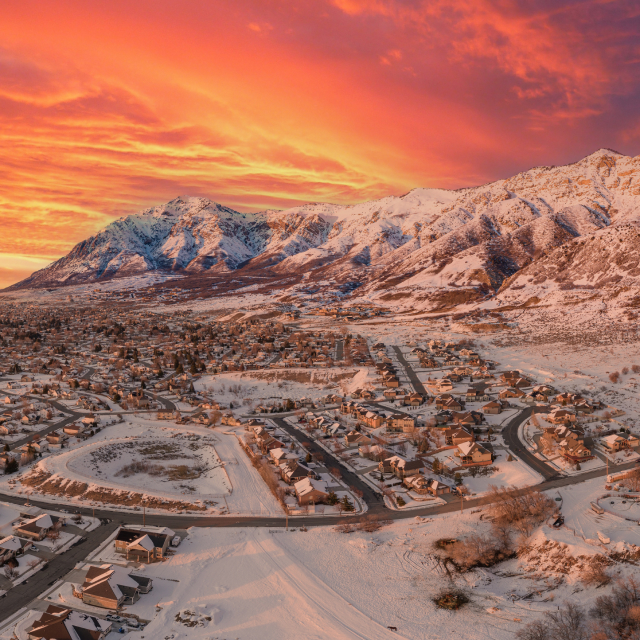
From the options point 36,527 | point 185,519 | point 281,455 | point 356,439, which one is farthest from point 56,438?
point 356,439

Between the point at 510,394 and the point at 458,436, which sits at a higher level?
the point at 510,394

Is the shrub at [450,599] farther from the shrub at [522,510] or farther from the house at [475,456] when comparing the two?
the house at [475,456]

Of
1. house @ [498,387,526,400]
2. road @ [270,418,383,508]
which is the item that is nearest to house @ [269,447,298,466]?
road @ [270,418,383,508]

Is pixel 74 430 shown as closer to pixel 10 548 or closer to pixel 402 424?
pixel 10 548

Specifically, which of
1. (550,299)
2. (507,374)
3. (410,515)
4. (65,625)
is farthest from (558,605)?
(550,299)

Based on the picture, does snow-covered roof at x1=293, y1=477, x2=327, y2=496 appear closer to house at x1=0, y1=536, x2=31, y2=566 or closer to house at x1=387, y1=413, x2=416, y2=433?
house at x1=387, y1=413, x2=416, y2=433

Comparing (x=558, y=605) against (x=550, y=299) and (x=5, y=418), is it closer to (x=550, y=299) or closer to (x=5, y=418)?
(x=5, y=418)
